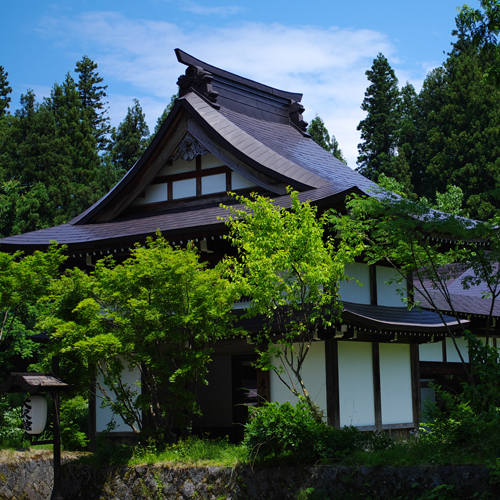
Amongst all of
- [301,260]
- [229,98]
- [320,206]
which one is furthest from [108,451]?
[229,98]

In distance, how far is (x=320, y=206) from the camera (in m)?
12.5

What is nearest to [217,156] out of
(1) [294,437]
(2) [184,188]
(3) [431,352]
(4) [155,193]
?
(2) [184,188]

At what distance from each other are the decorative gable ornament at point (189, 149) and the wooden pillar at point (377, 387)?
21.2ft

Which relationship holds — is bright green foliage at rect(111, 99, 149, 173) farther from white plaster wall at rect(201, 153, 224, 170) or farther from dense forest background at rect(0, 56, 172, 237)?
white plaster wall at rect(201, 153, 224, 170)

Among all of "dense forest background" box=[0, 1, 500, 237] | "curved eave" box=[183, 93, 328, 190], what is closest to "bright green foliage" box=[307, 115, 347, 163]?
"dense forest background" box=[0, 1, 500, 237]

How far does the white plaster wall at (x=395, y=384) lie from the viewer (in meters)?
14.2

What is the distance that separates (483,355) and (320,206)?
434 centimetres

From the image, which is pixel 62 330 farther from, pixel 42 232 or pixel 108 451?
pixel 42 232

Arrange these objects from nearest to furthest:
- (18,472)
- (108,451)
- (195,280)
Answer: (195,280)
(108,451)
(18,472)

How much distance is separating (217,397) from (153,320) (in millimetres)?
8364

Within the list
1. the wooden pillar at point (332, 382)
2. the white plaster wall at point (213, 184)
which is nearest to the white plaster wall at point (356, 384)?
the wooden pillar at point (332, 382)

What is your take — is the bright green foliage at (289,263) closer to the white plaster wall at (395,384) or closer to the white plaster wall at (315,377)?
the white plaster wall at (315,377)

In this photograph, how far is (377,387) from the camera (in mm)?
13891

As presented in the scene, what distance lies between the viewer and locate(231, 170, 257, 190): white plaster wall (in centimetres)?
1551
